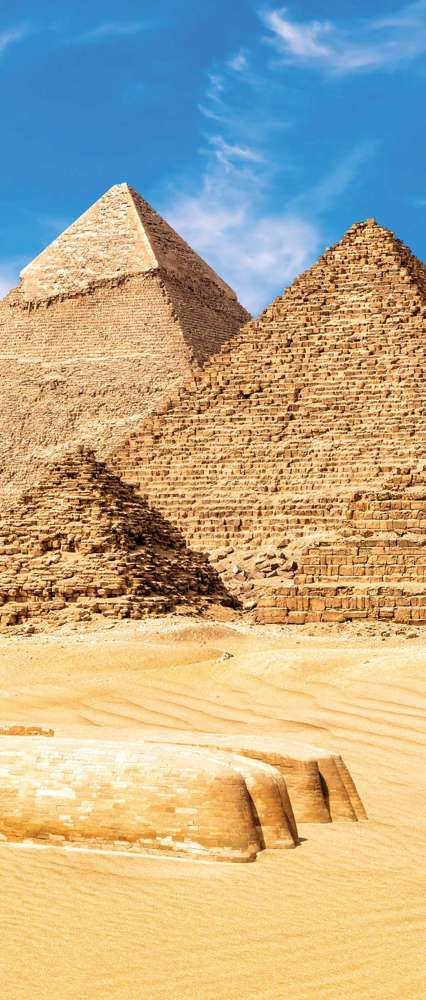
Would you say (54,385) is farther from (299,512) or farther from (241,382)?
(299,512)

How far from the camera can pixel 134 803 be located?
5.83m

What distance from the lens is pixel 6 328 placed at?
203 feet

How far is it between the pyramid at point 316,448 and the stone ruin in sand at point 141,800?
1563 cm

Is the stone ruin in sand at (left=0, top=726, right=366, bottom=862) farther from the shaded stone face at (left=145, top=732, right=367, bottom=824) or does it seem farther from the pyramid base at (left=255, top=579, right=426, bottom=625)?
the pyramid base at (left=255, top=579, right=426, bottom=625)

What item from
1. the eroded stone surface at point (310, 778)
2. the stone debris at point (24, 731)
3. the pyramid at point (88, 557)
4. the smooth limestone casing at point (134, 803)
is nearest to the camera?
the smooth limestone casing at point (134, 803)

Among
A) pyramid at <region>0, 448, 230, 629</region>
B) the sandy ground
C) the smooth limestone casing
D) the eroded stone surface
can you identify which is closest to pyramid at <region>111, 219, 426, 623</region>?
pyramid at <region>0, 448, 230, 629</region>

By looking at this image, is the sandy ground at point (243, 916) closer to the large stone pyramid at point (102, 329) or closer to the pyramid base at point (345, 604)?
the pyramid base at point (345, 604)

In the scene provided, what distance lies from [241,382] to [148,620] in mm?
22858

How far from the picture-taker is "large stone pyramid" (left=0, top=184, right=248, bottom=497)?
2095 inches

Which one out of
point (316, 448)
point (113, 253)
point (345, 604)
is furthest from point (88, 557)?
point (113, 253)

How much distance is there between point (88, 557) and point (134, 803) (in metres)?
15.2

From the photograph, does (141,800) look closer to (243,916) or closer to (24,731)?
(243,916)

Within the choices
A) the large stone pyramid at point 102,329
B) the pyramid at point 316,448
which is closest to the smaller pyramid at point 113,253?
the large stone pyramid at point 102,329

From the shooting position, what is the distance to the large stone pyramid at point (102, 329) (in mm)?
53219
